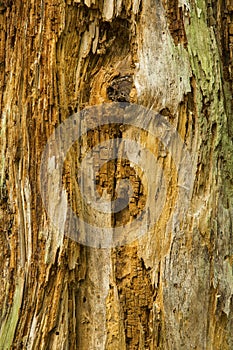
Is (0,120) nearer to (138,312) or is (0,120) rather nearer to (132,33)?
(132,33)

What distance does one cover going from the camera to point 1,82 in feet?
7.27

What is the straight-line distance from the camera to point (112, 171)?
2.11m

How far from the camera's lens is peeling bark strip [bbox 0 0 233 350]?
2072 mm

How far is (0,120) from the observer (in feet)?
7.19

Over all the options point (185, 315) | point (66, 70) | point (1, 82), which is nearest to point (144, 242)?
point (185, 315)

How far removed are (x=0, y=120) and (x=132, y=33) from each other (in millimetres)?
598

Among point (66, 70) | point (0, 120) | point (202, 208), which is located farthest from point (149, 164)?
point (0, 120)

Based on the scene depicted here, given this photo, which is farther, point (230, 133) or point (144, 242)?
point (230, 133)

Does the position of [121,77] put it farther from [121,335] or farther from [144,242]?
[121,335]

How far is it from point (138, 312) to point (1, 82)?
3.33 feet

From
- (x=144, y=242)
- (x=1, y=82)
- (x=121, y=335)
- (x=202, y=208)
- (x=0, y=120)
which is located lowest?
(x=121, y=335)

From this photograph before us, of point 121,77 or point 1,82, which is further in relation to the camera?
point 1,82

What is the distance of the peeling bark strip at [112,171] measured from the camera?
2.07 meters

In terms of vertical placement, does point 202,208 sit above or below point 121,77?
below
